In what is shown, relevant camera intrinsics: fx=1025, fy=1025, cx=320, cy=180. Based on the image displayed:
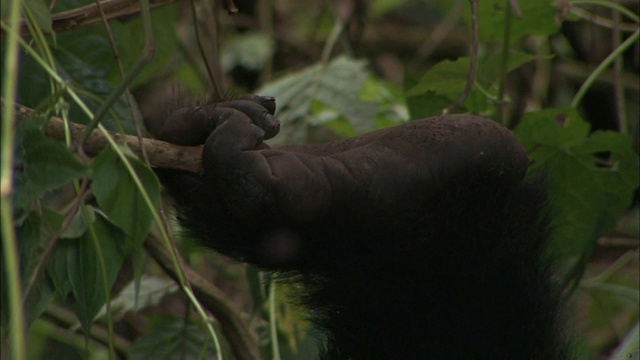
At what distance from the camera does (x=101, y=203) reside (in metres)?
0.85

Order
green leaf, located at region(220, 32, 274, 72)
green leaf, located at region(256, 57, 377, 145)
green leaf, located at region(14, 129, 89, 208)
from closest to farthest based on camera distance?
green leaf, located at region(14, 129, 89, 208) < green leaf, located at region(256, 57, 377, 145) < green leaf, located at region(220, 32, 274, 72)

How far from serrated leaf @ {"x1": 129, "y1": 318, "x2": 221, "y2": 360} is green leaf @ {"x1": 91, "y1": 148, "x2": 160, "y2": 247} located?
0.63m

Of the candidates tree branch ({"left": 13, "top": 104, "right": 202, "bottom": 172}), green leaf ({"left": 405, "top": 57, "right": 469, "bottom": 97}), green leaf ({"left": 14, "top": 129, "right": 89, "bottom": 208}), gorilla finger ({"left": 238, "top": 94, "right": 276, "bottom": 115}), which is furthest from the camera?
green leaf ({"left": 405, "top": 57, "right": 469, "bottom": 97})

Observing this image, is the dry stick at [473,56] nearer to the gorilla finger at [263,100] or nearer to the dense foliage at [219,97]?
the dense foliage at [219,97]

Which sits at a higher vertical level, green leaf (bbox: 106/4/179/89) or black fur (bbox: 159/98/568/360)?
green leaf (bbox: 106/4/179/89)

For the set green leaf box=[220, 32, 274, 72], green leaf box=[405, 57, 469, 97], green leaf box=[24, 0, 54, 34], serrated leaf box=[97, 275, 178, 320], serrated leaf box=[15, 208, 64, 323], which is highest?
green leaf box=[24, 0, 54, 34]

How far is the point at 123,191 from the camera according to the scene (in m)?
0.86

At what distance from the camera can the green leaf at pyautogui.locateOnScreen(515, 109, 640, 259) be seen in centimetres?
142

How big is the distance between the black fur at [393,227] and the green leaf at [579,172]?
0.93 feet

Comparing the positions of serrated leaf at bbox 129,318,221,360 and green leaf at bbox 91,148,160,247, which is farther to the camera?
serrated leaf at bbox 129,318,221,360

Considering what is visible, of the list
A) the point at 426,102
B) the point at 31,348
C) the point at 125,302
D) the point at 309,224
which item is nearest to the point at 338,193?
the point at 309,224

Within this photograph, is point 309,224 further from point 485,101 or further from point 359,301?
point 485,101

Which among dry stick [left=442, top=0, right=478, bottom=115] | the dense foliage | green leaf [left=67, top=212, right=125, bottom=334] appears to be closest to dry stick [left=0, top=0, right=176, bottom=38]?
the dense foliage

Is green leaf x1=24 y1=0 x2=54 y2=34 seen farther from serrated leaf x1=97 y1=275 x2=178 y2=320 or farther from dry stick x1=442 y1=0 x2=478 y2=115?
serrated leaf x1=97 y1=275 x2=178 y2=320
